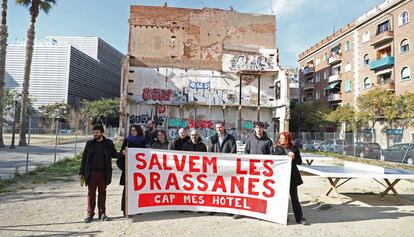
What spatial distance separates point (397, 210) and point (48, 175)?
10.4 metres

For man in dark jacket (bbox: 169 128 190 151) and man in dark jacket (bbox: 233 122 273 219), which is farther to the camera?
man in dark jacket (bbox: 169 128 190 151)

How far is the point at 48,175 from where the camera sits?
33.1ft

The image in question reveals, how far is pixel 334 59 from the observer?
42.8 metres

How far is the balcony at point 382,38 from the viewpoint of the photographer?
3269 centimetres

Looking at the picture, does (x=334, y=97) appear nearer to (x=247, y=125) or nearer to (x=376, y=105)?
(x=376, y=105)

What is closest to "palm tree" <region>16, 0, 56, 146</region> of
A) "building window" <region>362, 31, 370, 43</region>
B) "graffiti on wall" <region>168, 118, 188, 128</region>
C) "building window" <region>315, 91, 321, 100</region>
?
"graffiti on wall" <region>168, 118, 188, 128</region>

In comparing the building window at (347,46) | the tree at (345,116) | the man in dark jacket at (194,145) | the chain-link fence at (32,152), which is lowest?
the chain-link fence at (32,152)

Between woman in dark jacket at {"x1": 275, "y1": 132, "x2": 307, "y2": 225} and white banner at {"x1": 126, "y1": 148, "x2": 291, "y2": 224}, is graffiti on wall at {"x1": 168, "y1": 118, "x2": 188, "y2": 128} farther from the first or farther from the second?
woman in dark jacket at {"x1": 275, "y1": 132, "x2": 307, "y2": 225}

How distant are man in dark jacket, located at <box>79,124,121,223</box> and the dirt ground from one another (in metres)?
0.36

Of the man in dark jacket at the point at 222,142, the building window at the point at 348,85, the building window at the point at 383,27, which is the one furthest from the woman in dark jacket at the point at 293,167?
the building window at the point at 348,85

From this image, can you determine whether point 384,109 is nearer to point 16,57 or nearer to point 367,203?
point 367,203

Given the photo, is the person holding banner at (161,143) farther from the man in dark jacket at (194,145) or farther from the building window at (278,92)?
the building window at (278,92)

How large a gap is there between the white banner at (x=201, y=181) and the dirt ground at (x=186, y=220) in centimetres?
24

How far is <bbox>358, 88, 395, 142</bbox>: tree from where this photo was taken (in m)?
27.0
